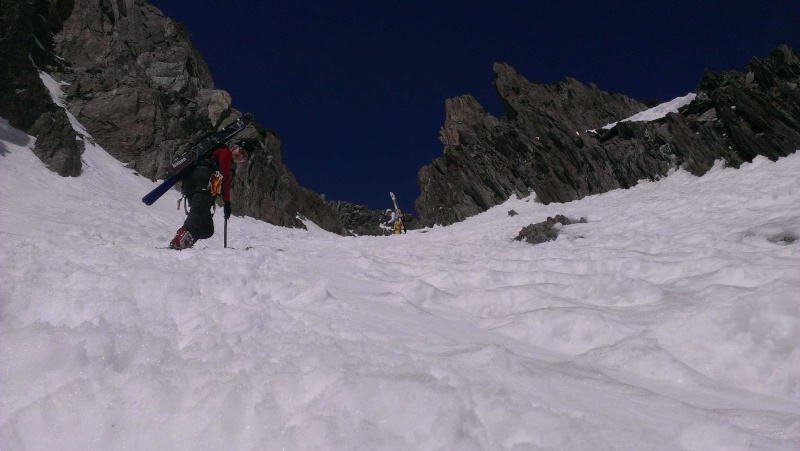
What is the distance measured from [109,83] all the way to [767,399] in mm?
38401

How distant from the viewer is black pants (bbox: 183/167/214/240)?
8.06 m

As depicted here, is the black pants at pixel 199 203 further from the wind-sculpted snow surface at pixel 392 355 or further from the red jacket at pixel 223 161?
the wind-sculpted snow surface at pixel 392 355

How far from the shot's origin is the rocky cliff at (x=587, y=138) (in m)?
19.0

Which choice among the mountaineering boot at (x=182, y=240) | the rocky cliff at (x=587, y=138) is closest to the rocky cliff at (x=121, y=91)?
the mountaineering boot at (x=182, y=240)

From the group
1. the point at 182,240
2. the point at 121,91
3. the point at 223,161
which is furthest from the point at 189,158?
the point at 121,91

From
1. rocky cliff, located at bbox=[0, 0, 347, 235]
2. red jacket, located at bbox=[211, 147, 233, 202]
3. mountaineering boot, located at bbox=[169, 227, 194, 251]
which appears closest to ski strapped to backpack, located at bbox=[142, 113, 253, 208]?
red jacket, located at bbox=[211, 147, 233, 202]

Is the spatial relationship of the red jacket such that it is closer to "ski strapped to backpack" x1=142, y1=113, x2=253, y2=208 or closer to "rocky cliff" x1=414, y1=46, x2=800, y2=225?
"ski strapped to backpack" x1=142, y1=113, x2=253, y2=208

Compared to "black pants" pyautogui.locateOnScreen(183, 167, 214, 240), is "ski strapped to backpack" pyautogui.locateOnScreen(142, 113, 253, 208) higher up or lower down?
higher up

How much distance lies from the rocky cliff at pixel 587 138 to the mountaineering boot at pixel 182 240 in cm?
1837

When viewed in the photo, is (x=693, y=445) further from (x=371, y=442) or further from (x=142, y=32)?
(x=142, y=32)

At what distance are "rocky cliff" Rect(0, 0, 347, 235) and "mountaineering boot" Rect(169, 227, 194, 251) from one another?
47.1ft

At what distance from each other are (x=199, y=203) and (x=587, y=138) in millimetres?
30436

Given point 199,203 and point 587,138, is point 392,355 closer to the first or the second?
point 199,203

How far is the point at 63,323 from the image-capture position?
9.91 feet
